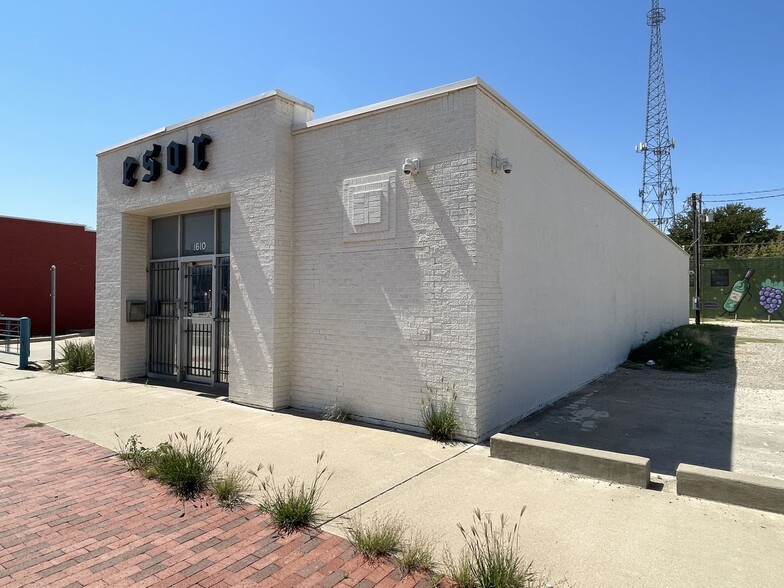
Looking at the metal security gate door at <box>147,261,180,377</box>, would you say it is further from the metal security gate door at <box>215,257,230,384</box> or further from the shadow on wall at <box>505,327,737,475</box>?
the shadow on wall at <box>505,327,737,475</box>

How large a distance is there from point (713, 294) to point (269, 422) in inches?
1348

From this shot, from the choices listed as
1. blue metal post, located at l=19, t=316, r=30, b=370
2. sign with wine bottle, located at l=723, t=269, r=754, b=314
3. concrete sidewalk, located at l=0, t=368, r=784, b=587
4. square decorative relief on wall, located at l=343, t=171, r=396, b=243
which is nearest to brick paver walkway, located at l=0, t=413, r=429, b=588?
concrete sidewalk, located at l=0, t=368, r=784, b=587

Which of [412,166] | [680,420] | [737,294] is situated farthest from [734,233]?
[412,166]

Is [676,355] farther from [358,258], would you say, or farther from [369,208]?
[369,208]

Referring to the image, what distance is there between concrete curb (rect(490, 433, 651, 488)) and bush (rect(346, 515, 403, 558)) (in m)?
1.97

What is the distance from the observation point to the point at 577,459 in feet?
16.2

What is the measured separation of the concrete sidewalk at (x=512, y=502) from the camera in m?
3.31

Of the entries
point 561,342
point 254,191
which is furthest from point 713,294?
point 254,191

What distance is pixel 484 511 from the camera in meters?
4.11

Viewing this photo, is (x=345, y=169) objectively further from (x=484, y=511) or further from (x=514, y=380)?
(x=484, y=511)

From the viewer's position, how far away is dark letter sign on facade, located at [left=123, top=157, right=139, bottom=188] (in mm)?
9797

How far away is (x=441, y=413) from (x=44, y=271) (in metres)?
21.8

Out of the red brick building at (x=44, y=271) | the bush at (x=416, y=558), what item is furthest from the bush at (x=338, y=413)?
the red brick building at (x=44, y=271)

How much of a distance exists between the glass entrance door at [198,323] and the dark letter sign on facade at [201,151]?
6.14 feet
